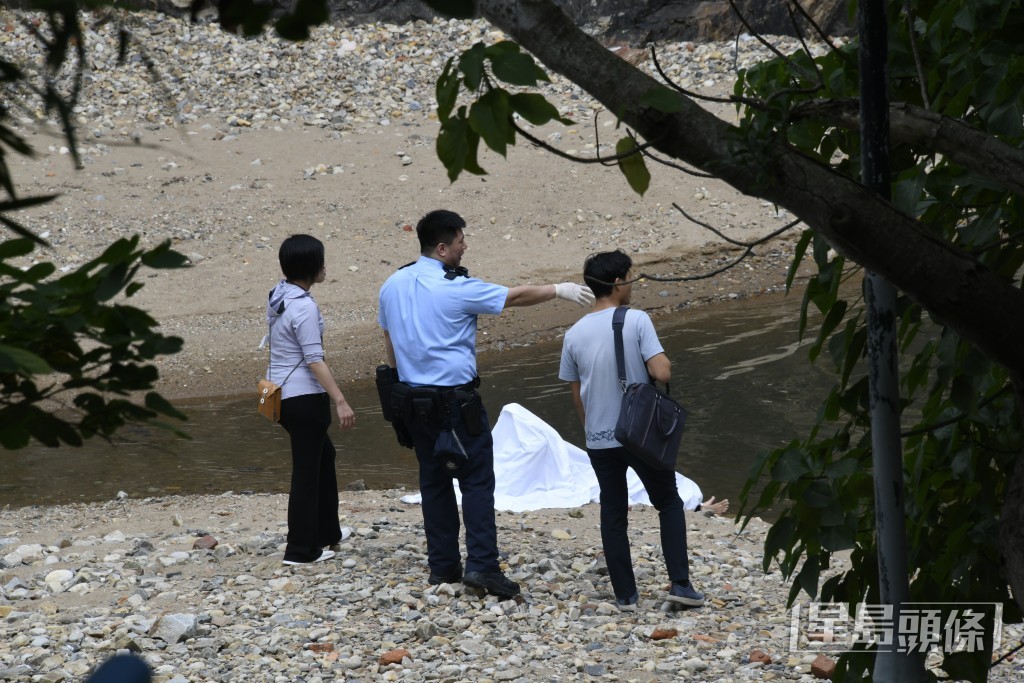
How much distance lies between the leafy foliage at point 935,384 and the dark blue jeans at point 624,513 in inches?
103

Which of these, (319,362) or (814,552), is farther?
(319,362)

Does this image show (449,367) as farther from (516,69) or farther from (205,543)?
(516,69)

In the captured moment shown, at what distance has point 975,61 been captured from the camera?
9.46ft

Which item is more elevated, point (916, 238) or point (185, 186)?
point (185, 186)

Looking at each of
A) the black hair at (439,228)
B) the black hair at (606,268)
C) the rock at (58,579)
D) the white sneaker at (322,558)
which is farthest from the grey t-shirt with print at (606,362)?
the rock at (58,579)

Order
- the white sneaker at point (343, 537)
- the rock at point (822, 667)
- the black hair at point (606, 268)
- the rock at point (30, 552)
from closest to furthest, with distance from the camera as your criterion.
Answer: the rock at point (822, 667) < the black hair at point (606, 268) < the white sneaker at point (343, 537) < the rock at point (30, 552)

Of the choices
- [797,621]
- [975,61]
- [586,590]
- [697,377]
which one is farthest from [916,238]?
[697,377]

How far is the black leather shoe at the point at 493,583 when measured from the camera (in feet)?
19.8

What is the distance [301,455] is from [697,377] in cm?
789

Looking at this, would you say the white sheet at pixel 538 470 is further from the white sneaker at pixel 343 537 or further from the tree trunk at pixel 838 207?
the tree trunk at pixel 838 207

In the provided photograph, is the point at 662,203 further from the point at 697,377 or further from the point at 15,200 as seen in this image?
the point at 15,200

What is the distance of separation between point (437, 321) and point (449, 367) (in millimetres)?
238

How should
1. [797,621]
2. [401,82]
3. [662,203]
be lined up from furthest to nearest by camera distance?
[401,82]
[662,203]
[797,621]

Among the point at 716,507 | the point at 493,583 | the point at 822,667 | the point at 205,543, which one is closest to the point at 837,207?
the point at 822,667
